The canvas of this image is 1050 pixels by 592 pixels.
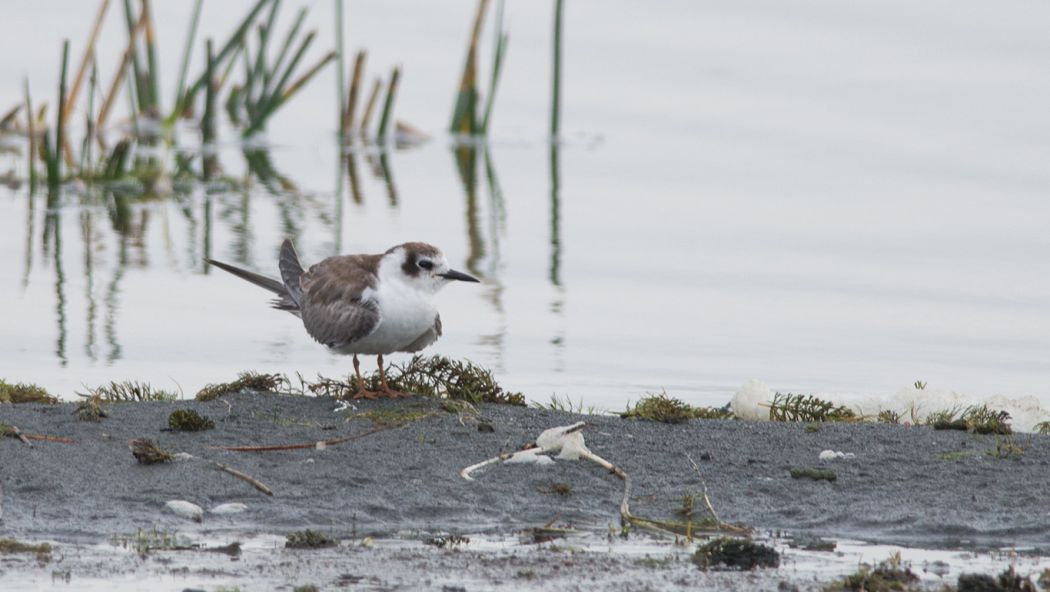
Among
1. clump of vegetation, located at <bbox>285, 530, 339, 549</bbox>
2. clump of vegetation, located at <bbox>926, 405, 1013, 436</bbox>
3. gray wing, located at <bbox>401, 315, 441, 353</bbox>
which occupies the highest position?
gray wing, located at <bbox>401, 315, 441, 353</bbox>

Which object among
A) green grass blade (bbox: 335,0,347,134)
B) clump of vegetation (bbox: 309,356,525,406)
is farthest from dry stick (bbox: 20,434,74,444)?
green grass blade (bbox: 335,0,347,134)

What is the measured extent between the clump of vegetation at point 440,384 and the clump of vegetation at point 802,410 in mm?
1147

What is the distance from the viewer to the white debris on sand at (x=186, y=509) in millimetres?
6258

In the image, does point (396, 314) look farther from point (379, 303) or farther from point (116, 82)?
point (116, 82)

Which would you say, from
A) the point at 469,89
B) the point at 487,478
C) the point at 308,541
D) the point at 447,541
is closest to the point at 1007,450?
the point at 487,478

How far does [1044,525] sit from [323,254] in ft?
24.9

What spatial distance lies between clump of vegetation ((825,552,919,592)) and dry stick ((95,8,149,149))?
487 inches

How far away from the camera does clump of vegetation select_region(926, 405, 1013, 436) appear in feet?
25.0

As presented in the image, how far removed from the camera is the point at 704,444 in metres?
7.36

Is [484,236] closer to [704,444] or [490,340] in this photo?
[490,340]

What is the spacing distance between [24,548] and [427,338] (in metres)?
2.83

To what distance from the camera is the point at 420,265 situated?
820 cm

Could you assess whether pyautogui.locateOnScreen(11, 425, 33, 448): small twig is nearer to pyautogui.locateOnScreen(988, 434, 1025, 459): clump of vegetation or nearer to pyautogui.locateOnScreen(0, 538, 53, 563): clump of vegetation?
pyautogui.locateOnScreen(0, 538, 53, 563): clump of vegetation

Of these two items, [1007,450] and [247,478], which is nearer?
[247,478]
